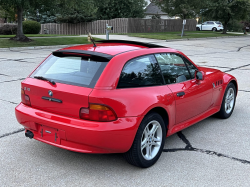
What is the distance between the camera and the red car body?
3219 millimetres

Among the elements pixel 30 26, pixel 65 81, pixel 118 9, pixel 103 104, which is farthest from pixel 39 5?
pixel 118 9

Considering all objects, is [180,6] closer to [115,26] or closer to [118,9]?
[115,26]

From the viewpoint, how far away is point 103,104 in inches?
126

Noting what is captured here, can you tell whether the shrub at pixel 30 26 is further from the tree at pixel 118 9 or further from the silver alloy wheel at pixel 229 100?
the silver alloy wheel at pixel 229 100

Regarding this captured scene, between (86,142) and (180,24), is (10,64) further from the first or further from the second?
(180,24)

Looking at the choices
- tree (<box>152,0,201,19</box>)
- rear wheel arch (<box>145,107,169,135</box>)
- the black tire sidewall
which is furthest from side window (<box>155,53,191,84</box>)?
tree (<box>152,0,201,19</box>)

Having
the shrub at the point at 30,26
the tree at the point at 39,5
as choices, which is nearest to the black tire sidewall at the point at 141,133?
the tree at the point at 39,5

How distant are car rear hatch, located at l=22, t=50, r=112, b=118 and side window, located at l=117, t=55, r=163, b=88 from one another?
0.27m

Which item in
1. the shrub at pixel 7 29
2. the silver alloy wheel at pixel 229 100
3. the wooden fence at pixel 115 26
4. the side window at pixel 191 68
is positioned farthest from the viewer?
the wooden fence at pixel 115 26

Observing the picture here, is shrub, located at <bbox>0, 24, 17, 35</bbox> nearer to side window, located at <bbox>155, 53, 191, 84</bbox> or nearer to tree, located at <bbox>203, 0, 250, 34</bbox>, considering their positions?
tree, located at <bbox>203, 0, 250, 34</bbox>

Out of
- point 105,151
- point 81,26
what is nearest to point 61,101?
point 105,151

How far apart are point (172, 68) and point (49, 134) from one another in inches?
75.3

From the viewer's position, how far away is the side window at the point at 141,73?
11.5ft

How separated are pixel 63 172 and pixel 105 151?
1.91ft
